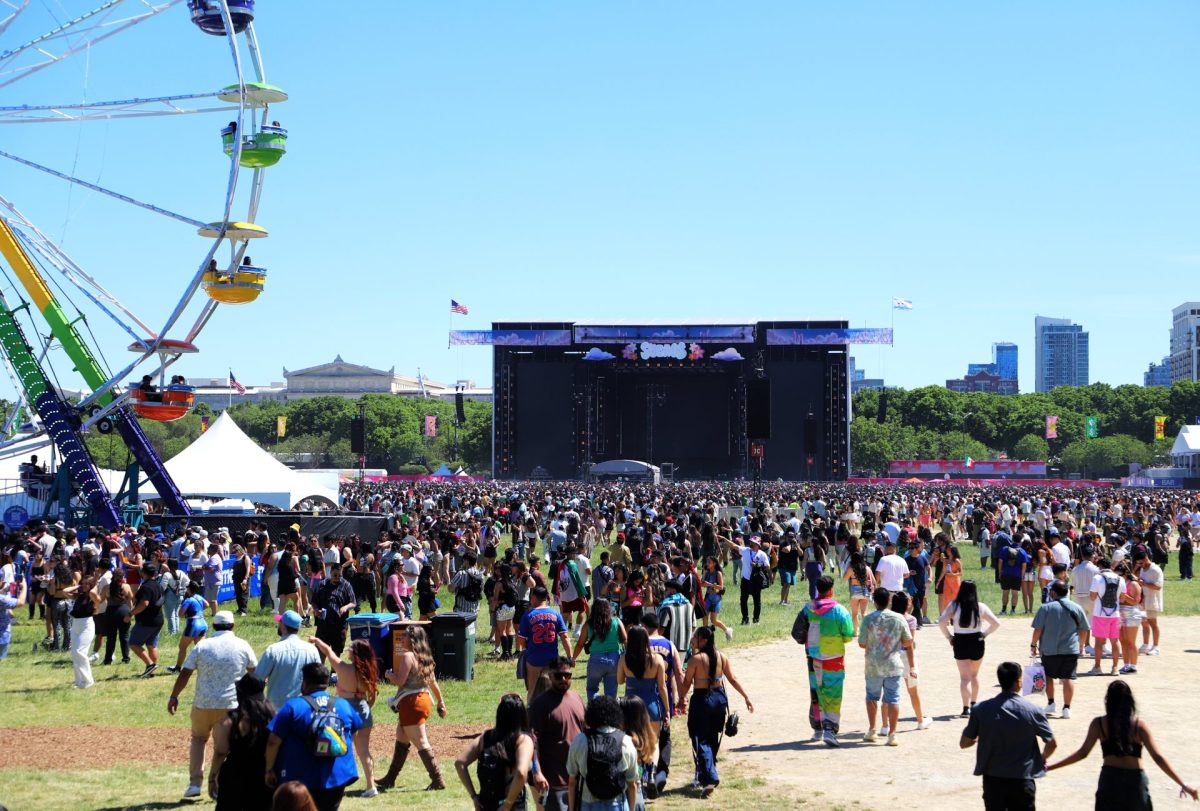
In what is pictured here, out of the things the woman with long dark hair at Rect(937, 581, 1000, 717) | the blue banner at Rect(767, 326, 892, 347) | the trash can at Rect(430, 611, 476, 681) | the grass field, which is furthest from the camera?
the blue banner at Rect(767, 326, 892, 347)

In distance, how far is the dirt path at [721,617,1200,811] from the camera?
33.2 ft

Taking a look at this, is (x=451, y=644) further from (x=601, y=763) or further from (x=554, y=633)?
(x=601, y=763)

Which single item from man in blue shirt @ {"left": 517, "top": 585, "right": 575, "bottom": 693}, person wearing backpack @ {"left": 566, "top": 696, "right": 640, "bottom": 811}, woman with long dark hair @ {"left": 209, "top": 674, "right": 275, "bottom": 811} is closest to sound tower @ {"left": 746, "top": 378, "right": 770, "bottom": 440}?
man in blue shirt @ {"left": 517, "top": 585, "right": 575, "bottom": 693}

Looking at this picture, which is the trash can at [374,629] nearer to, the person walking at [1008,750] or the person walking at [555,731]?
the person walking at [555,731]

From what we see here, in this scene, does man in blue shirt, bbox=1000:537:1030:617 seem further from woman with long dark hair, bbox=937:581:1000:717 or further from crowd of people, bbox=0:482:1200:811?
woman with long dark hair, bbox=937:581:1000:717

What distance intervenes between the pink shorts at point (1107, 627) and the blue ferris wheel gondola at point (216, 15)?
20892mm

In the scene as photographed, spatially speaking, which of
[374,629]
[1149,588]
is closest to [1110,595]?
[1149,588]

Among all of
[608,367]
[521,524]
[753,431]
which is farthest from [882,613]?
[608,367]

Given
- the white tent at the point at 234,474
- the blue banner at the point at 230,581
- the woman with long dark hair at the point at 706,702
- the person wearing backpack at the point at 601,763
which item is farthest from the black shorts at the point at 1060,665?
the white tent at the point at 234,474

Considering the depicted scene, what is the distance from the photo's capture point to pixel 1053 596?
487 inches

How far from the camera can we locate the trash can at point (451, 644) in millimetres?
15359

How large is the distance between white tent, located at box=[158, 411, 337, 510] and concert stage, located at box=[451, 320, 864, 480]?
129 ft

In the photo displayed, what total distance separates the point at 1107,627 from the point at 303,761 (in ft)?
34.9

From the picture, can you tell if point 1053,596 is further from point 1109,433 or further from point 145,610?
point 1109,433
